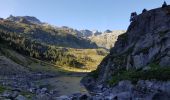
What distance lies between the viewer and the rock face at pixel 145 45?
58963 millimetres

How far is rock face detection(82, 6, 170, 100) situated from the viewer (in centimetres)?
5896

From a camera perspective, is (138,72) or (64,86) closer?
(138,72)

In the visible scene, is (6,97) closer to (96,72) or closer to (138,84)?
(138,84)

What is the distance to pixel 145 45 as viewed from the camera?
2840 inches

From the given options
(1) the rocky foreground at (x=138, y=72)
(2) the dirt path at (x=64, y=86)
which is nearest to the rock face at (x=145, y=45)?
(1) the rocky foreground at (x=138, y=72)

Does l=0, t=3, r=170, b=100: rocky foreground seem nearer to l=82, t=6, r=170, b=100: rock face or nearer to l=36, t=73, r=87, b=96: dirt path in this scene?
l=82, t=6, r=170, b=100: rock face

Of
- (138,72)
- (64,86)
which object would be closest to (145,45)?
(138,72)

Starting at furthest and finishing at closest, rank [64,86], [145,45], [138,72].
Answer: [64,86]
[145,45]
[138,72]

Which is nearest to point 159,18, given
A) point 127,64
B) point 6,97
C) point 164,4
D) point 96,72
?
point 164,4

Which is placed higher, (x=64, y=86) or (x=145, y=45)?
(x=145, y=45)

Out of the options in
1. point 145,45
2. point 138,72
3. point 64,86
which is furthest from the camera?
point 64,86

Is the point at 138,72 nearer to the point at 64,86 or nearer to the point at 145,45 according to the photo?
the point at 145,45

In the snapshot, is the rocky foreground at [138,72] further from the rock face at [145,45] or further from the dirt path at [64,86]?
the dirt path at [64,86]

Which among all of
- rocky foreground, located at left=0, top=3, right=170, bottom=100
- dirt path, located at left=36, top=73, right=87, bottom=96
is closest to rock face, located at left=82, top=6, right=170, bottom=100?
Result: rocky foreground, located at left=0, top=3, right=170, bottom=100
